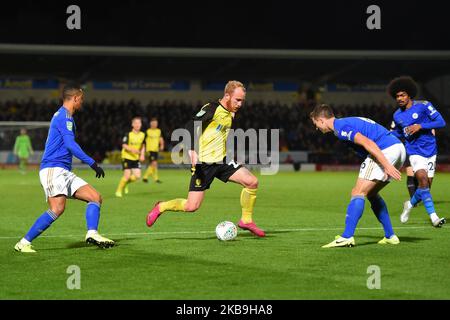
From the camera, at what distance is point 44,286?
7.16 m

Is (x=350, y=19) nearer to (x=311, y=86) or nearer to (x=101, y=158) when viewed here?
(x=311, y=86)

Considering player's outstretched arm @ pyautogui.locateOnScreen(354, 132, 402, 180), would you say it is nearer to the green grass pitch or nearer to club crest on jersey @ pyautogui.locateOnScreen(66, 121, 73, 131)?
the green grass pitch

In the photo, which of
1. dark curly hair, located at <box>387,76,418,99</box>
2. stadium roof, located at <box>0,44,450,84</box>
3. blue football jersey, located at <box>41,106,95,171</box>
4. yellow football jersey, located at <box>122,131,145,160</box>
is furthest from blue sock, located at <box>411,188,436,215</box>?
stadium roof, located at <box>0,44,450,84</box>

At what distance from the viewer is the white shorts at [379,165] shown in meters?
9.57

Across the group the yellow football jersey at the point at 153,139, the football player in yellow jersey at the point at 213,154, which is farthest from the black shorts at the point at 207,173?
the yellow football jersey at the point at 153,139

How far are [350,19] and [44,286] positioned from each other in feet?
129

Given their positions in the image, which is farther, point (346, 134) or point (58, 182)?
point (58, 182)

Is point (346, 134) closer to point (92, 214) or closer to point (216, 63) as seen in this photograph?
point (92, 214)

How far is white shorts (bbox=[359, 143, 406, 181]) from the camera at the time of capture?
9570mm

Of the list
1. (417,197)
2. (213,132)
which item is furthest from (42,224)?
(417,197)

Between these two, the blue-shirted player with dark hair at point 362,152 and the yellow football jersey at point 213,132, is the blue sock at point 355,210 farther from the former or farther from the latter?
the yellow football jersey at point 213,132

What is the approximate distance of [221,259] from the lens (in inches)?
349

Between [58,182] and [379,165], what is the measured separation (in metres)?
4.00

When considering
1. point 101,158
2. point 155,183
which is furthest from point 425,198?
point 101,158
